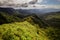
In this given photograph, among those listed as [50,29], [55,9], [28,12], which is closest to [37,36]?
[50,29]

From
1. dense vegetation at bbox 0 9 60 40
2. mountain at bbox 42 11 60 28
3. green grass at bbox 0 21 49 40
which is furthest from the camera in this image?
mountain at bbox 42 11 60 28

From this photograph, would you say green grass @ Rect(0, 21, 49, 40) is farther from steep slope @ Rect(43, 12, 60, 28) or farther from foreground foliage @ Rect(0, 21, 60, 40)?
steep slope @ Rect(43, 12, 60, 28)

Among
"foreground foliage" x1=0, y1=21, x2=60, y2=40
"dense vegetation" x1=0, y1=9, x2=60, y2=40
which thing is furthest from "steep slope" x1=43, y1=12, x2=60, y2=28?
"foreground foliage" x1=0, y1=21, x2=60, y2=40

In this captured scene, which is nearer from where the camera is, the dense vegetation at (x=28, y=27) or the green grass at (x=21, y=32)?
the green grass at (x=21, y=32)

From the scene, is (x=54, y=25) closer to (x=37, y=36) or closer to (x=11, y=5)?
(x=37, y=36)

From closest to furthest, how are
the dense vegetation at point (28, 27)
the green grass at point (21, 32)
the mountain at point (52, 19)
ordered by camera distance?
the green grass at point (21, 32)
the dense vegetation at point (28, 27)
the mountain at point (52, 19)

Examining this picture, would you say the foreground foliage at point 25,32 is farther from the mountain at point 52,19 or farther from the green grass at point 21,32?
the mountain at point 52,19

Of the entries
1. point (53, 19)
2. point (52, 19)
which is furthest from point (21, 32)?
point (53, 19)

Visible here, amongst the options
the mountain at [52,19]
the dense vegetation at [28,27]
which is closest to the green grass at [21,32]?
the dense vegetation at [28,27]
